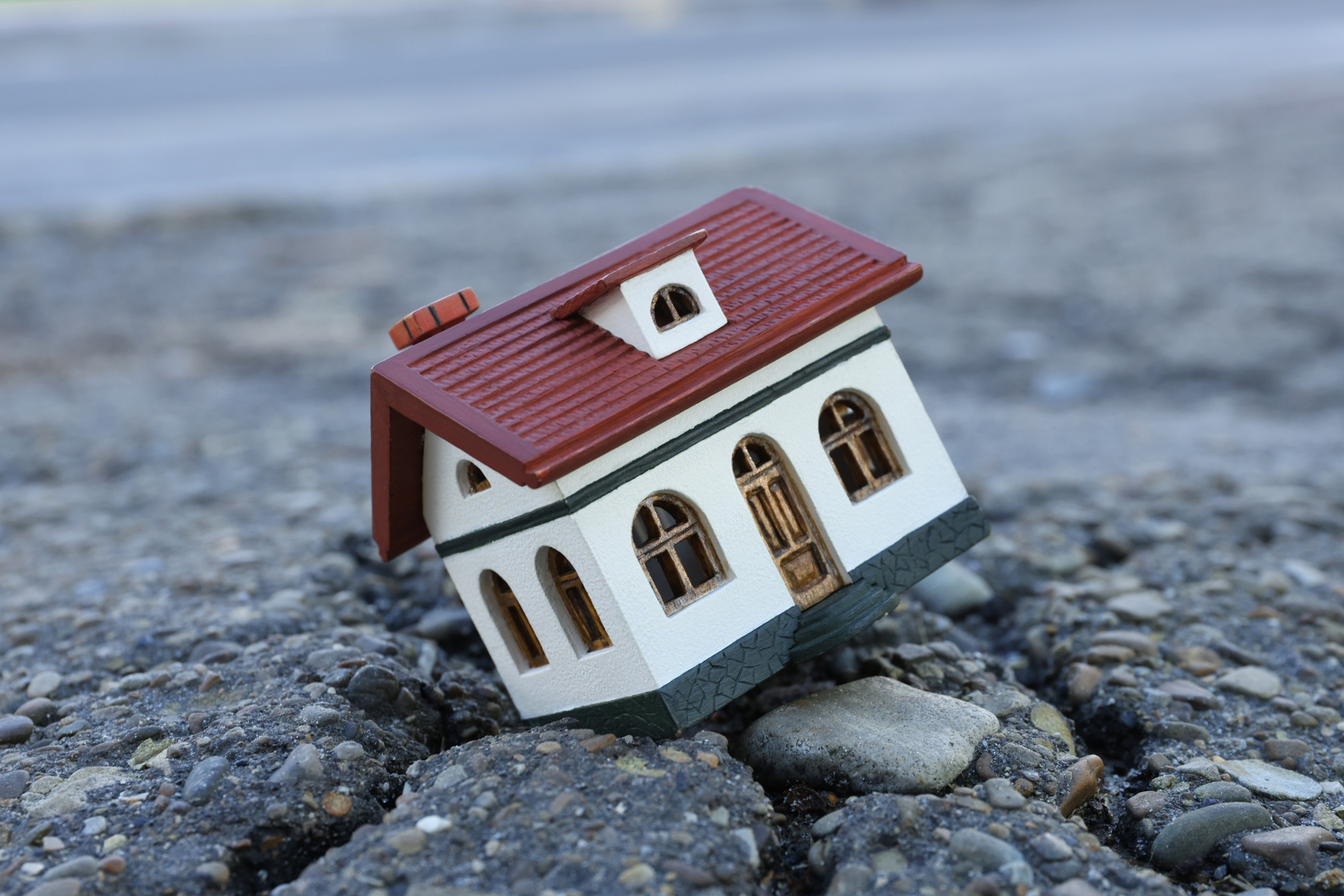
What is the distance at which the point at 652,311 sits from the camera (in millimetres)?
3498

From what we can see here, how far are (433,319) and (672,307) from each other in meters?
0.77

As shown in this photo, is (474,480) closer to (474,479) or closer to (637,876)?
(474,479)

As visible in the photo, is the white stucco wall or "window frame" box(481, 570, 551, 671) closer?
the white stucco wall

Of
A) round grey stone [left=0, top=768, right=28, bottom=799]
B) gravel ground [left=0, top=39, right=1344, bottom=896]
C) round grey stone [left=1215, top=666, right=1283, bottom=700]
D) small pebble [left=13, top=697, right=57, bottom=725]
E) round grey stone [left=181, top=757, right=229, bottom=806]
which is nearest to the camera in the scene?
gravel ground [left=0, top=39, right=1344, bottom=896]

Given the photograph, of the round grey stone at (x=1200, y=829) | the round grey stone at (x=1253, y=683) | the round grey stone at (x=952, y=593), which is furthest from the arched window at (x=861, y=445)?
the round grey stone at (x=1253, y=683)

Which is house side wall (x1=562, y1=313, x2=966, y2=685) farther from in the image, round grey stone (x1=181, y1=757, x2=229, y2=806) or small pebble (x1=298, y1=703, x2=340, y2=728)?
round grey stone (x1=181, y1=757, x2=229, y2=806)

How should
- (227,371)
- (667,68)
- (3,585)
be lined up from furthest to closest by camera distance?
(667,68) → (227,371) → (3,585)

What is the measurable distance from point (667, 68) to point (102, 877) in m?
17.4

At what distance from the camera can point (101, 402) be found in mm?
8078

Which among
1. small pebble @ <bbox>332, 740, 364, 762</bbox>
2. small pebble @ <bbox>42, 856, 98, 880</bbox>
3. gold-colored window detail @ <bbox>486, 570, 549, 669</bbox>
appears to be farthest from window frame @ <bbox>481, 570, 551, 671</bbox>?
small pebble @ <bbox>42, 856, 98, 880</bbox>

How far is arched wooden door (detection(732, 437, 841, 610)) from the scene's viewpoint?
3641 mm

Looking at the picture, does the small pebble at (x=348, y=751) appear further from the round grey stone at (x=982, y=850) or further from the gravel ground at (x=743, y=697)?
the round grey stone at (x=982, y=850)

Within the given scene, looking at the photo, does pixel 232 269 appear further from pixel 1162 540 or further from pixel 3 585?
pixel 1162 540

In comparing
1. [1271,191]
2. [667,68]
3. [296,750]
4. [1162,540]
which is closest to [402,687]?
[296,750]
